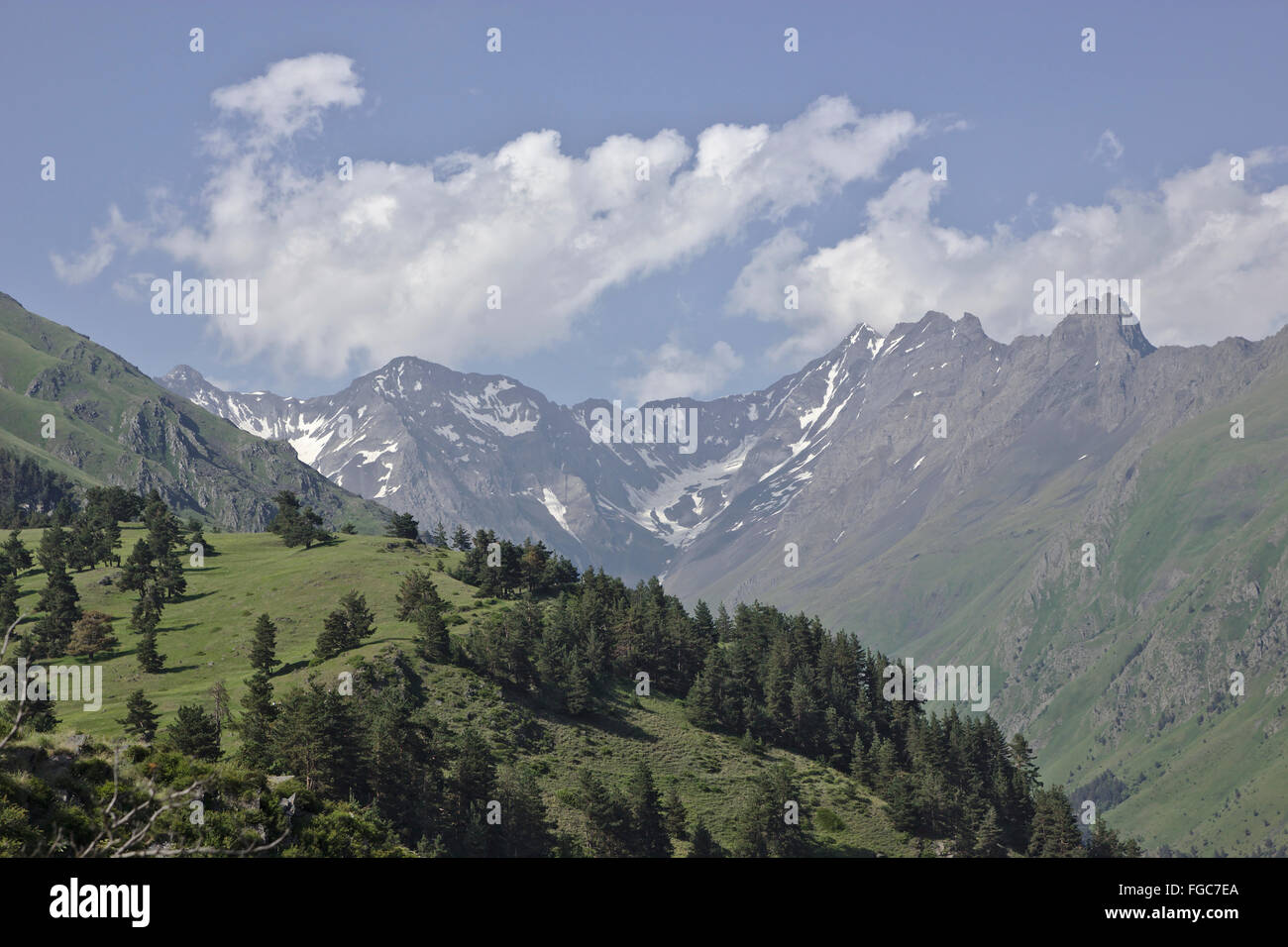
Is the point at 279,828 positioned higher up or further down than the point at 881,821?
higher up

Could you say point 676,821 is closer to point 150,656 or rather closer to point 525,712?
point 525,712

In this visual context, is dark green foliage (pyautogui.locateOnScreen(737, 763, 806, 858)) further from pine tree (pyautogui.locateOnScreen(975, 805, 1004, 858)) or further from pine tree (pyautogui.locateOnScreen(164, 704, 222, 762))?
pine tree (pyautogui.locateOnScreen(164, 704, 222, 762))

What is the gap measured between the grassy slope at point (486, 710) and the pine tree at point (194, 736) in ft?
53.7

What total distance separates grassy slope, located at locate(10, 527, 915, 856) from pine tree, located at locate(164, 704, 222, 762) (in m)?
16.4

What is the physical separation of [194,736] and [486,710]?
46861 millimetres

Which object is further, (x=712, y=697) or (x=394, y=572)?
(x=394, y=572)

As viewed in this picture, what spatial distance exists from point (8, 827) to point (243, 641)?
431 feet

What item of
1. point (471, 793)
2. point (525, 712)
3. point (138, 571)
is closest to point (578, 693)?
point (525, 712)

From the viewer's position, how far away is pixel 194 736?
9412 centimetres

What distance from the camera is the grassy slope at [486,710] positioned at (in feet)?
425

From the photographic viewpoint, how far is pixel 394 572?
18600 cm
